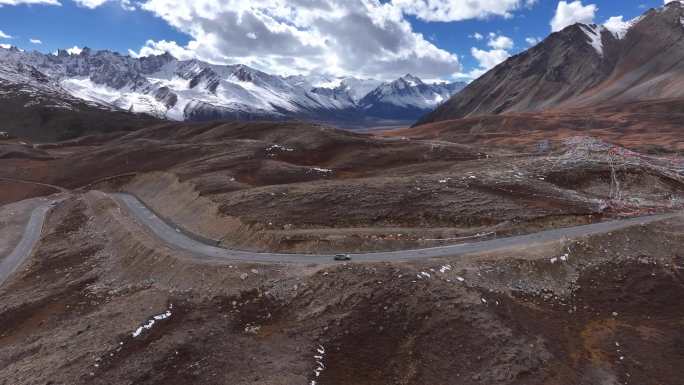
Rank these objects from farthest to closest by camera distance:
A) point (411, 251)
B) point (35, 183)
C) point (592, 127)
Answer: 1. point (592, 127)
2. point (35, 183)
3. point (411, 251)

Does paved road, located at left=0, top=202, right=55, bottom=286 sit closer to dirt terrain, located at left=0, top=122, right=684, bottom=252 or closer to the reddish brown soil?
dirt terrain, located at left=0, top=122, right=684, bottom=252

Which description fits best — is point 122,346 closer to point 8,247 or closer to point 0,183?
point 8,247

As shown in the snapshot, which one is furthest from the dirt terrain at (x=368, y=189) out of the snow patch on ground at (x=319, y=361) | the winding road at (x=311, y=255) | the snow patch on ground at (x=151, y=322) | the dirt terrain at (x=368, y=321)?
the snow patch on ground at (x=319, y=361)

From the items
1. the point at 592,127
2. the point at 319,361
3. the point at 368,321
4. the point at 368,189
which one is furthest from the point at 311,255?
the point at 592,127

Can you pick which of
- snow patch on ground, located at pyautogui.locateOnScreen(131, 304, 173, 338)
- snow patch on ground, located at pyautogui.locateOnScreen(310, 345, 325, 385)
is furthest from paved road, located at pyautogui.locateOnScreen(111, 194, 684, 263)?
snow patch on ground, located at pyautogui.locateOnScreen(310, 345, 325, 385)

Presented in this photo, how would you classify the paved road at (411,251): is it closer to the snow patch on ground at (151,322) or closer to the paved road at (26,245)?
the snow patch on ground at (151,322)

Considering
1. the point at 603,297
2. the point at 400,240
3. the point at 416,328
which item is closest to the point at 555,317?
the point at 603,297

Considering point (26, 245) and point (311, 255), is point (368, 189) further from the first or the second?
point (26, 245)
